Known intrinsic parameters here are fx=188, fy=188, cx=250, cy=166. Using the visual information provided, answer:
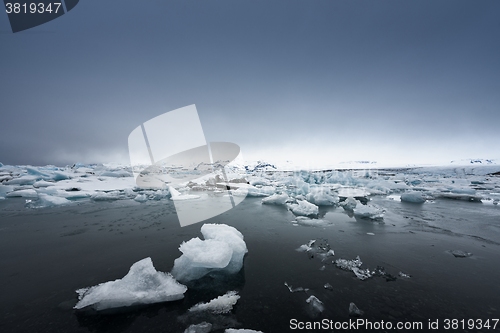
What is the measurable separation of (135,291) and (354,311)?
2584mm

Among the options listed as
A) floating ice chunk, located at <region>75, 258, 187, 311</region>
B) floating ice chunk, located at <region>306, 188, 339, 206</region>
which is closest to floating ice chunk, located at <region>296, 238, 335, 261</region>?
floating ice chunk, located at <region>75, 258, 187, 311</region>

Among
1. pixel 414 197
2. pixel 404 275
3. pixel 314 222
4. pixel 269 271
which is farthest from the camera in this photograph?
pixel 414 197

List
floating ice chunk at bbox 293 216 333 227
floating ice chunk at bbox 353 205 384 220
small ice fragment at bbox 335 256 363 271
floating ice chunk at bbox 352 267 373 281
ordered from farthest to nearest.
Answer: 1. floating ice chunk at bbox 353 205 384 220
2. floating ice chunk at bbox 293 216 333 227
3. small ice fragment at bbox 335 256 363 271
4. floating ice chunk at bbox 352 267 373 281

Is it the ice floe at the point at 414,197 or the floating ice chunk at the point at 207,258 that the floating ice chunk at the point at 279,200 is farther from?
the ice floe at the point at 414,197

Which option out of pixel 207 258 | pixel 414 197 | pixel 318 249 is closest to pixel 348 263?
pixel 318 249

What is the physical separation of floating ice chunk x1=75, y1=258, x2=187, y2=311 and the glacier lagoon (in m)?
0.11

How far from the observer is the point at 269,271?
10.2 ft

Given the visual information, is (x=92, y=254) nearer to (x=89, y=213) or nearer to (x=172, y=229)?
(x=172, y=229)

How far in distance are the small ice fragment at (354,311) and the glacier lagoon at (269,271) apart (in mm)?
44

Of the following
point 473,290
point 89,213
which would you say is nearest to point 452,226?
point 473,290

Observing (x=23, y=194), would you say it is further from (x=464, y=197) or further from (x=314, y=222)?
(x=464, y=197)

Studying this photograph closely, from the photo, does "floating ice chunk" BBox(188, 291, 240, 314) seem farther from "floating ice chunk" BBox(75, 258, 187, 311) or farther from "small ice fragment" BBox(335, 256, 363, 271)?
"small ice fragment" BBox(335, 256, 363, 271)

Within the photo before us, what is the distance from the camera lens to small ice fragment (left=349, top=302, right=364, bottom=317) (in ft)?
7.06

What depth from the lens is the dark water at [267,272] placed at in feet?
6.88
